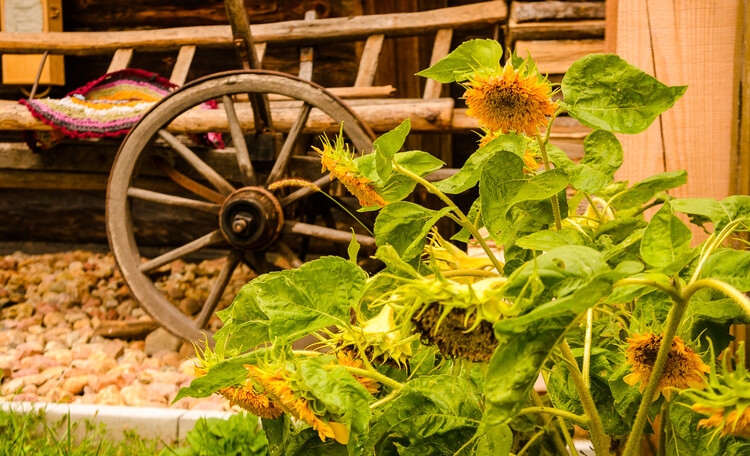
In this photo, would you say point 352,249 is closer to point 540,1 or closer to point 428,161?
point 428,161

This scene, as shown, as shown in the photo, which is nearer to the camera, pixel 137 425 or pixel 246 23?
pixel 137 425

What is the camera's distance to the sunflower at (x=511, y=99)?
0.42 metres

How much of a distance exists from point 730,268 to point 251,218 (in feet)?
5.37

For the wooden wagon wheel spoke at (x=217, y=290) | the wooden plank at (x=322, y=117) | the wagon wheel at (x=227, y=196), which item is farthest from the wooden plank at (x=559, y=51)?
the wooden wagon wheel spoke at (x=217, y=290)

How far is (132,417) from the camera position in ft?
4.30

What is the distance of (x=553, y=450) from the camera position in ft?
1.82

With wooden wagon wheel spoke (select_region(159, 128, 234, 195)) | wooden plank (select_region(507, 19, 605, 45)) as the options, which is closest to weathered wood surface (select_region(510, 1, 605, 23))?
wooden plank (select_region(507, 19, 605, 45))

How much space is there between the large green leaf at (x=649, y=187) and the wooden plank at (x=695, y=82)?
0.48 m

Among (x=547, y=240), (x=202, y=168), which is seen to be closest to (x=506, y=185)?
(x=547, y=240)

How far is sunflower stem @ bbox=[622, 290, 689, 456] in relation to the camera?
367mm

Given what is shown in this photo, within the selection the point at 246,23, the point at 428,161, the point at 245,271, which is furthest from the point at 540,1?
the point at 245,271

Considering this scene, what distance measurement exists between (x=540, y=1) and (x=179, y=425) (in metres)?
1.94

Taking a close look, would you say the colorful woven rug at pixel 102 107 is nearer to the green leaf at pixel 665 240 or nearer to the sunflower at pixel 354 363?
the sunflower at pixel 354 363

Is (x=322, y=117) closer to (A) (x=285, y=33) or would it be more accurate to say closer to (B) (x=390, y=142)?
(A) (x=285, y=33)
